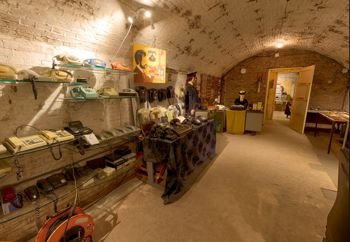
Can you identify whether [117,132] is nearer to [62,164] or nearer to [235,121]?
[62,164]

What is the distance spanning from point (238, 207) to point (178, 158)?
93 centimetres

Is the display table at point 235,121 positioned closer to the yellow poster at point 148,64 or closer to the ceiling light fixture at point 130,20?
the yellow poster at point 148,64

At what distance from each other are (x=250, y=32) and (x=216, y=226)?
4154 millimetres

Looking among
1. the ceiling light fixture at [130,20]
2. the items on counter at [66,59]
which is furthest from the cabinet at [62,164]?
the ceiling light fixture at [130,20]

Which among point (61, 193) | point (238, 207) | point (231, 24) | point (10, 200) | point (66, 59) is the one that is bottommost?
point (238, 207)

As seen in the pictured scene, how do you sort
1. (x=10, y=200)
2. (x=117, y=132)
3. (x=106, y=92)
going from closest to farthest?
(x=10, y=200) < (x=106, y=92) < (x=117, y=132)

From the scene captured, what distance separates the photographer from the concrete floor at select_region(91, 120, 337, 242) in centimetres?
173

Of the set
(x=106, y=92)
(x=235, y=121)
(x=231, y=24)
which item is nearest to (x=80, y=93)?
(x=106, y=92)

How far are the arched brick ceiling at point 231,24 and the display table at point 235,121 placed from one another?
1770 millimetres

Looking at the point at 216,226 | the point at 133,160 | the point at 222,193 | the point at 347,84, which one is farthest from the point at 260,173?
the point at 347,84

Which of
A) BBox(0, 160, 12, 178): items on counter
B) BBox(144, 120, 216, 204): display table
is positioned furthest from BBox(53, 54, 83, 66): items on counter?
BBox(144, 120, 216, 204): display table

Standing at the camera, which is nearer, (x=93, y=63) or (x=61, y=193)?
(x=61, y=193)

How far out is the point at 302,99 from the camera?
5.43 meters

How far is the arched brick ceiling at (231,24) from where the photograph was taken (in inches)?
100.0
